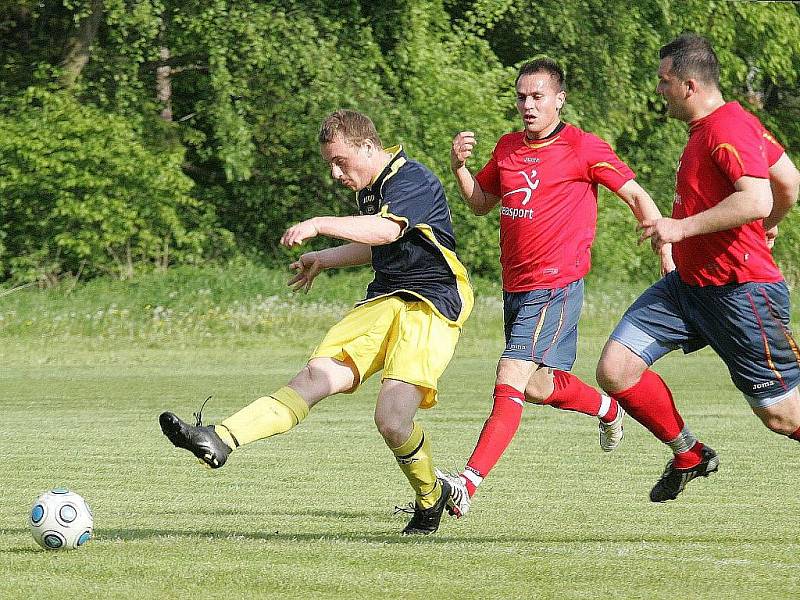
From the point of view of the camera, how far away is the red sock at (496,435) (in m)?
6.19

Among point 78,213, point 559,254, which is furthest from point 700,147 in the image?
point 78,213

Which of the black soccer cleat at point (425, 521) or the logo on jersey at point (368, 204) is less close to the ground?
the logo on jersey at point (368, 204)

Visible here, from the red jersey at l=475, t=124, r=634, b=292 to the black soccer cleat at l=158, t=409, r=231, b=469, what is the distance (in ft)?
6.54

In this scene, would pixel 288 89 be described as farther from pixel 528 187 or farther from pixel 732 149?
pixel 732 149

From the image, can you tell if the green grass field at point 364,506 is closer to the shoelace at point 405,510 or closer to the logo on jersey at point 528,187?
the shoelace at point 405,510

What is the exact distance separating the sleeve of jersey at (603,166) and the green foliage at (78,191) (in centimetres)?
1813

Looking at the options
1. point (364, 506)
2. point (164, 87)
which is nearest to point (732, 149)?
point (364, 506)

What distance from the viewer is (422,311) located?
20.1ft

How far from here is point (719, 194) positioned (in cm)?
586

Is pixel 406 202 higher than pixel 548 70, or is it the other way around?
pixel 548 70

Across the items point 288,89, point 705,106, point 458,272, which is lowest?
point 288,89

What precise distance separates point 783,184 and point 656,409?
1235 mm

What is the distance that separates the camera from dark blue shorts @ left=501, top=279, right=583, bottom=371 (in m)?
6.73

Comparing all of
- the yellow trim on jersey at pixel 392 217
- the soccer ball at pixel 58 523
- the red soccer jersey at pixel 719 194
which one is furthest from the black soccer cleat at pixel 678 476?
the soccer ball at pixel 58 523
